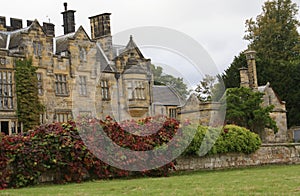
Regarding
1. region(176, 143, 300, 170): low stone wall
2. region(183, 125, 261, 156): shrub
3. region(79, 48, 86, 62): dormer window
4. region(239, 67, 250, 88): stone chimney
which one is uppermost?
region(79, 48, 86, 62): dormer window

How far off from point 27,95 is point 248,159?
47.0 feet

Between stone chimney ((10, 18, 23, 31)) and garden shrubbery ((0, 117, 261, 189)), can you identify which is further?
stone chimney ((10, 18, 23, 31))

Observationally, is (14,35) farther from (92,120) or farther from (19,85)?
(92,120)

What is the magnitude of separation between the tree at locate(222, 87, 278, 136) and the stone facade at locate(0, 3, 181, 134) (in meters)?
6.18

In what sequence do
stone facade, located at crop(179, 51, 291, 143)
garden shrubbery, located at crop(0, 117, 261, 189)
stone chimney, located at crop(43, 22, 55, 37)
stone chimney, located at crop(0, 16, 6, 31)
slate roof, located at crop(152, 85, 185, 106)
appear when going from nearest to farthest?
garden shrubbery, located at crop(0, 117, 261, 189) → stone chimney, located at crop(0, 16, 6, 31) → stone facade, located at crop(179, 51, 291, 143) → stone chimney, located at crop(43, 22, 55, 37) → slate roof, located at crop(152, 85, 185, 106)

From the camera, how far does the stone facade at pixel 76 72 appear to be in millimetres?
35094

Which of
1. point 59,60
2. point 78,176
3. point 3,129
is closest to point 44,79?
point 59,60

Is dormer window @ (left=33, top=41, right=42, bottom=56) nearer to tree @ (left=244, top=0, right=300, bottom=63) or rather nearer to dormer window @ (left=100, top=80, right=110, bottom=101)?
dormer window @ (left=100, top=80, right=110, bottom=101)

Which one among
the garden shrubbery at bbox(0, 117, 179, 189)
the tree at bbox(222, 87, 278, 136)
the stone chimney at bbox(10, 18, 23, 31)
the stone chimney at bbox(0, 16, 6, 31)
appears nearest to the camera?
the garden shrubbery at bbox(0, 117, 179, 189)

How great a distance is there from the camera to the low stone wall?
2502 centimetres

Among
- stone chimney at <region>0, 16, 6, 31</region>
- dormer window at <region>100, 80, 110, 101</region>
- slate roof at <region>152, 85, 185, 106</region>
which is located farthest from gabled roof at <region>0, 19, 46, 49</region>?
slate roof at <region>152, 85, 185, 106</region>

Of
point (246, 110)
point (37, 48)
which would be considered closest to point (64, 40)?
point (37, 48)

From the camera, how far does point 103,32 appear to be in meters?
42.7

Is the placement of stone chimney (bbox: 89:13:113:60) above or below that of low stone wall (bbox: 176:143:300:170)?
above
